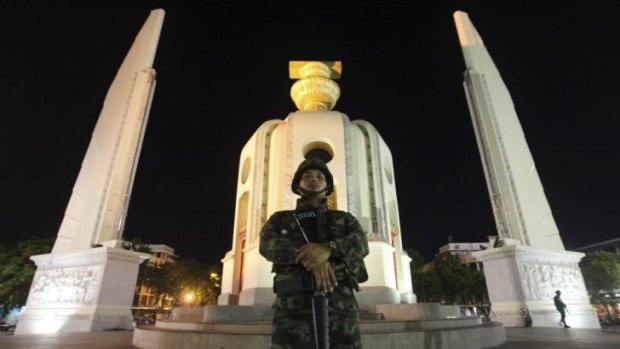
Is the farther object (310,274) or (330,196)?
(330,196)

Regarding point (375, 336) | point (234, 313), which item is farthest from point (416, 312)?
point (234, 313)

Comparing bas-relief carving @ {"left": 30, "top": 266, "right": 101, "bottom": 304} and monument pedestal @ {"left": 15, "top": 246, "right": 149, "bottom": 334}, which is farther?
bas-relief carving @ {"left": 30, "top": 266, "right": 101, "bottom": 304}

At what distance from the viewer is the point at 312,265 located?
7.38 ft

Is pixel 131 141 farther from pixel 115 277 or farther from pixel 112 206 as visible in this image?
pixel 115 277

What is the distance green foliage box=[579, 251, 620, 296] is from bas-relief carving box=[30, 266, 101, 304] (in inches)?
1587

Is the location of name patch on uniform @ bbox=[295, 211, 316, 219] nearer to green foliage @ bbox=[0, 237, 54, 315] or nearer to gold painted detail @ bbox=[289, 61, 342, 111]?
gold painted detail @ bbox=[289, 61, 342, 111]

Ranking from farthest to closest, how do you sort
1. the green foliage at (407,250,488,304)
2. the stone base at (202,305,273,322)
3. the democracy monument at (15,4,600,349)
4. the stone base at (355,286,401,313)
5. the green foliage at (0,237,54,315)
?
the green foliage at (407,250,488,304)
the green foliage at (0,237,54,315)
the democracy monument at (15,4,600,349)
the stone base at (355,286,401,313)
the stone base at (202,305,273,322)

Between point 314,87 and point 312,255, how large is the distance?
15.3 m

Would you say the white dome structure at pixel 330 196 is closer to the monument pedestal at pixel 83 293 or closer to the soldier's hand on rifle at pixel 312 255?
the monument pedestal at pixel 83 293

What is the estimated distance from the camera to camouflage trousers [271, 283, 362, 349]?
228 centimetres

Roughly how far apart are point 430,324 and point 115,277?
42.5 ft

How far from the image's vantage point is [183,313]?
10289mm

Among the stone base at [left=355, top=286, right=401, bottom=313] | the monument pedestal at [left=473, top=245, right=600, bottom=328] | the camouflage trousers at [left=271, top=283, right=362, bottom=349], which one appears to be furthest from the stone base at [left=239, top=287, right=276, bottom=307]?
the monument pedestal at [left=473, top=245, right=600, bottom=328]

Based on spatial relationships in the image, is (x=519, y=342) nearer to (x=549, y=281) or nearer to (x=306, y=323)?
(x=306, y=323)
